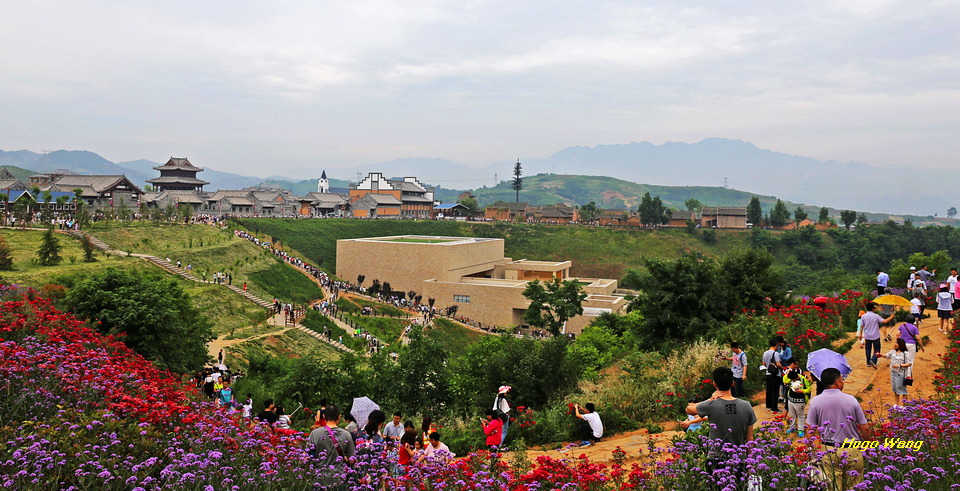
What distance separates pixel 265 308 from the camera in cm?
2534

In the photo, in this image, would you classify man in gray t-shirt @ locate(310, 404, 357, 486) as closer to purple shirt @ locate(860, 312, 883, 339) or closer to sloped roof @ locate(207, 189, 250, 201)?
purple shirt @ locate(860, 312, 883, 339)

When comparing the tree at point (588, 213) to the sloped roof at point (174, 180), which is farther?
the tree at point (588, 213)

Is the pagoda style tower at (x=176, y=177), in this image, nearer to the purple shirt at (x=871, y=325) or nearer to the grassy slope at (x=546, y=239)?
the grassy slope at (x=546, y=239)

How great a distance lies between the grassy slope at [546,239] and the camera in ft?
177

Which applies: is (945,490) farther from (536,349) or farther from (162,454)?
(536,349)

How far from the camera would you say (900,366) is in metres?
8.04

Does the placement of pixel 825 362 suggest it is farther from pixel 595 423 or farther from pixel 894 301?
pixel 894 301

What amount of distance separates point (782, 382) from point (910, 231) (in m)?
73.8

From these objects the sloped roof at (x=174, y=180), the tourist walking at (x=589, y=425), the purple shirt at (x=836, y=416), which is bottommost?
the tourist walking at (x=589, y=425)

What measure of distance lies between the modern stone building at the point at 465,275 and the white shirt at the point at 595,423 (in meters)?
24.6

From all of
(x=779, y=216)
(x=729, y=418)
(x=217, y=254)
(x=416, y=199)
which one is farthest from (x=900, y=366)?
(x=779, y=216)

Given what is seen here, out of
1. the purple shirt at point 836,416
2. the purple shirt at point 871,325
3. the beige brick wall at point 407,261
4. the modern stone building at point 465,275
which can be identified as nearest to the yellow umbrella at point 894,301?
the purple shirt at point 871,325

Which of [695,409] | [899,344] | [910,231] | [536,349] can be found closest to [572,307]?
[536,349]

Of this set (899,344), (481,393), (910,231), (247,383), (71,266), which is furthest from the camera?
(910,231)
